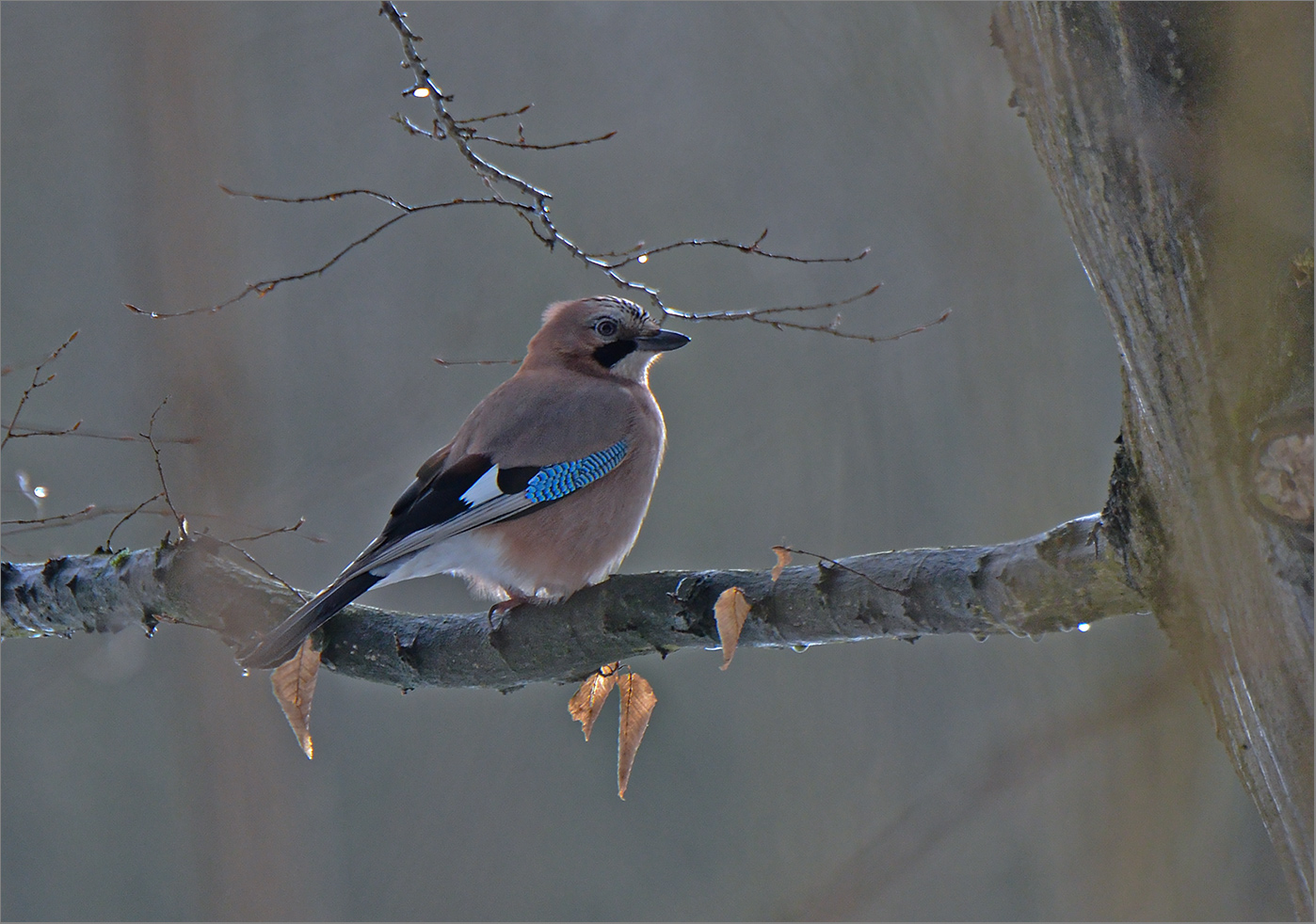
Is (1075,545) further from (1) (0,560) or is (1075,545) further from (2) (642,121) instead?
(2) (642,121)

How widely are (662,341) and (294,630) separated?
1.80 m

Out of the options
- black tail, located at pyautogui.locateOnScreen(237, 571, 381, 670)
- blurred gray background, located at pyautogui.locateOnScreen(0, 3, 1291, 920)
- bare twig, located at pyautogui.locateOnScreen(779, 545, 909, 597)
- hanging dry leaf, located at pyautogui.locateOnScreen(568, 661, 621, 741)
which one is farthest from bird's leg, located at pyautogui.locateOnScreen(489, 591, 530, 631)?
blurred gray background, located at pyautogui.locateOnScreen(0, 3, 1291, 920)

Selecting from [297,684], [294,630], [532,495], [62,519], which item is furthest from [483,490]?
[62,519]

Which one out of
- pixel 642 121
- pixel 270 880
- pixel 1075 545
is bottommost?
pixel 270 880

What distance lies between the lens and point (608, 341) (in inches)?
159

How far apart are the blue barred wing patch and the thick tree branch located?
0.63 m

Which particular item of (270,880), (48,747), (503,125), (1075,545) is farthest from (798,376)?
(48,747)

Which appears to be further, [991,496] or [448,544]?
[991,496]

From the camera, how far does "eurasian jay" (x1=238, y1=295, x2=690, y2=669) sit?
3.22 metres

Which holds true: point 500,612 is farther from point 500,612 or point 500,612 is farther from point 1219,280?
point 1219,280

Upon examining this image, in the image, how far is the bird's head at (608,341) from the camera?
402 cm

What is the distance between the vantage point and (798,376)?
6.76m

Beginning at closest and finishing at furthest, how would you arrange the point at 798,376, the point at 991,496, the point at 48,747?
1. the point at 991,496
2. the point at 798,376
3. the point at 48,747

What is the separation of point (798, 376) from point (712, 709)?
237cm
